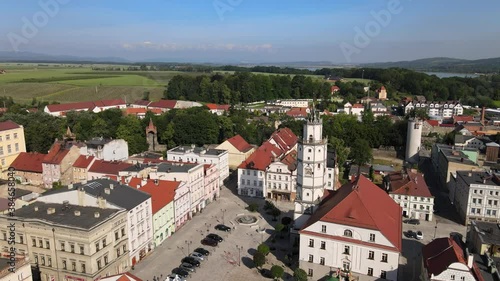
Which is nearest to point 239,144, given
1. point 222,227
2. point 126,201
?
point 222,227

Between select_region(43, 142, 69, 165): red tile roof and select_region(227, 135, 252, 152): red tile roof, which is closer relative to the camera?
select_region(43, 142, 69, 165): red tile roof

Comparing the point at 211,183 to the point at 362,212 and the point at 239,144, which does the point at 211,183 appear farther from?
the point at 362,212

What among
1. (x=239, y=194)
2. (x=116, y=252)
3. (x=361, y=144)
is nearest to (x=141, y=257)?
(x=116, y=252)

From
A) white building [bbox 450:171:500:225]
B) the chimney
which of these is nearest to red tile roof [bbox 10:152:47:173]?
the chimney

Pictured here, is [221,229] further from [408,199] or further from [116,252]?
[408,199]

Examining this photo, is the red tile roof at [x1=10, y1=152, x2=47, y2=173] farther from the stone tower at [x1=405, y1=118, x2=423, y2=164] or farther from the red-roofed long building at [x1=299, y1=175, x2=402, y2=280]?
the stone tower at [x1=405, y1=118, x2=423, y2=164]
